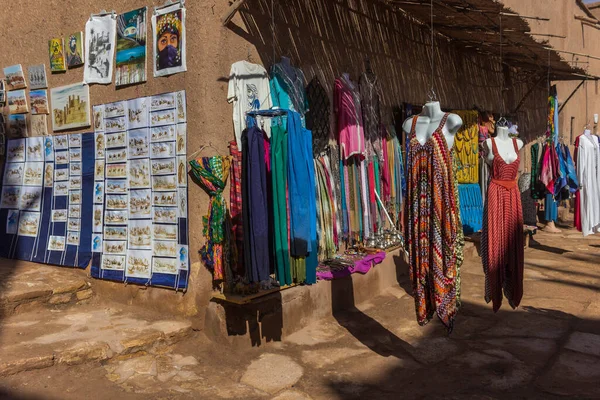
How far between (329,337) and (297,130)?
6.61 ft

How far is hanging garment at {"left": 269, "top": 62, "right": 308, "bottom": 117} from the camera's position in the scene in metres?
5.15

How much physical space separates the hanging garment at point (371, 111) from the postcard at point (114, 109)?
272 centimetres

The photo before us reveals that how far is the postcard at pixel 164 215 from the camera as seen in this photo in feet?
15.9

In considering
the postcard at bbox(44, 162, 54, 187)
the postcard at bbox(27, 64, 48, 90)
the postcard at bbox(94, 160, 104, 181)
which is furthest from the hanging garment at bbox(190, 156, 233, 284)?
the postcard at bbox(27, 64, 48, 90)

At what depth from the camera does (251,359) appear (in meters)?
4.45

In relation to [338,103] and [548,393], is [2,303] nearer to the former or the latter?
[338,103]

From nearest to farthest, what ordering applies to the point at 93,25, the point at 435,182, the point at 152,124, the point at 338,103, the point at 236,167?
1. the point at 435,182
2. the point at 236,167
3. the point at 152,124
4. the point at 93,25
5. the point at 338,103

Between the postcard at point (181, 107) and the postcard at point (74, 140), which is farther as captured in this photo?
the postcard at point (74, 140)

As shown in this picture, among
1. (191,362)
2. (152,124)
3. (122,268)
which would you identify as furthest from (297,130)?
(122,268)

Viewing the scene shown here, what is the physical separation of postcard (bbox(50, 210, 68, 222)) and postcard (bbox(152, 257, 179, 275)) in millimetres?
1441

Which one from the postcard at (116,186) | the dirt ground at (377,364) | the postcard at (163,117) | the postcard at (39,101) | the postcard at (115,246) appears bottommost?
the dirt ground at (377,364)

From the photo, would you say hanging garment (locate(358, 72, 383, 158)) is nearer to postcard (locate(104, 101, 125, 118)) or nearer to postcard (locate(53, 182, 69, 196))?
postcard (locate(104, 101, 125, 118))

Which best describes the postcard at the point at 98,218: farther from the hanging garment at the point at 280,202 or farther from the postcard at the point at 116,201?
the hanging garment at the point at 280,202

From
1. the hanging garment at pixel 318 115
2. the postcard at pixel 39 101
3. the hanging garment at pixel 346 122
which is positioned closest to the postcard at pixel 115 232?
the postcard at pixel 39 101
